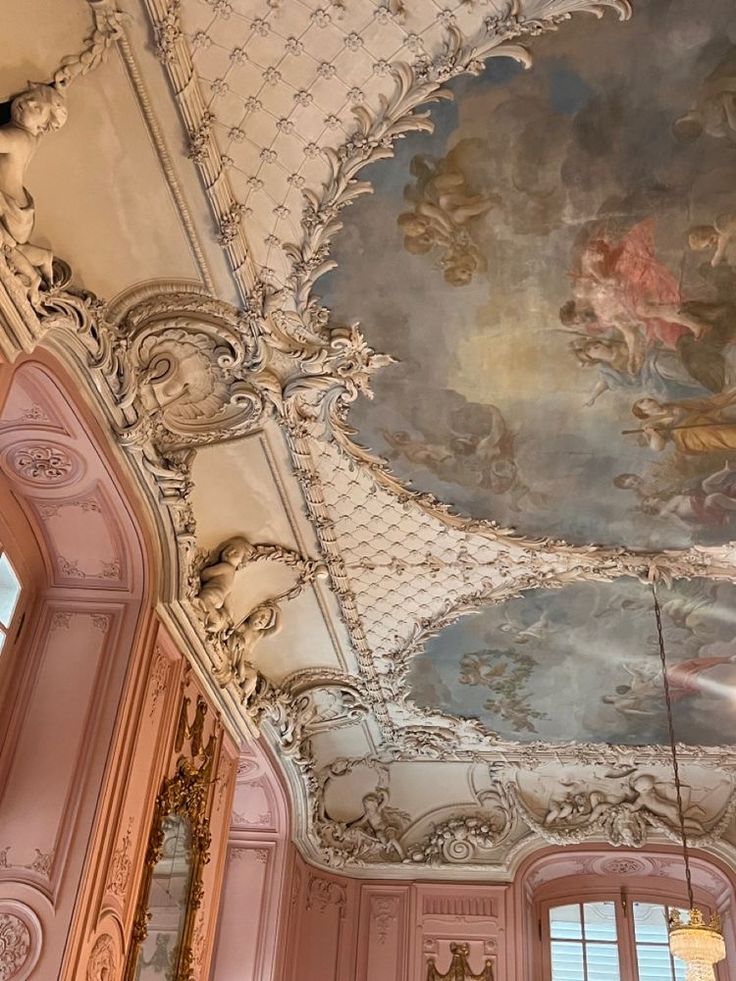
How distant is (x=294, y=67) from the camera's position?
205 inches

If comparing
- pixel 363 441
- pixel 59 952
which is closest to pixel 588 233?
pixel 363 441

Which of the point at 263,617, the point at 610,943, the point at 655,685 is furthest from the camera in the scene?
the point at 610,943

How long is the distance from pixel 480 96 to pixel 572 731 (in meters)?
8.50

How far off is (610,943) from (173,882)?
729cm

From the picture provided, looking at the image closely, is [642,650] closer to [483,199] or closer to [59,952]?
[483,199]

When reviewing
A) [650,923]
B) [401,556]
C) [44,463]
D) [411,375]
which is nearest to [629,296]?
[411,375]

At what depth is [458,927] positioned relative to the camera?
12102 mm

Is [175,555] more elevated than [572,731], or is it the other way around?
[572,731]

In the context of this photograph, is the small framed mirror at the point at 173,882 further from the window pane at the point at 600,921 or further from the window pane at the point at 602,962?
the window pane at the point at 600,921

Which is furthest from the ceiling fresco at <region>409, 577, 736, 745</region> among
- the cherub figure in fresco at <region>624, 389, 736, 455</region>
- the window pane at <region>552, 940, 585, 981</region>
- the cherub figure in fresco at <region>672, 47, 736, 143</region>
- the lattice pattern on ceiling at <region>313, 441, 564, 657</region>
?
the cherub figure in fresco at <region>672, 47, 736, 143</region>

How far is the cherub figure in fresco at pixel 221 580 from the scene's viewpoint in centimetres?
799

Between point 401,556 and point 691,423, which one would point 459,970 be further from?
point 691,423

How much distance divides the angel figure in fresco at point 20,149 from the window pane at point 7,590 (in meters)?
2.62

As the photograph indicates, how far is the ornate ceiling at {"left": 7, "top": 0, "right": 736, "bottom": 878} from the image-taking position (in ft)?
17.0
